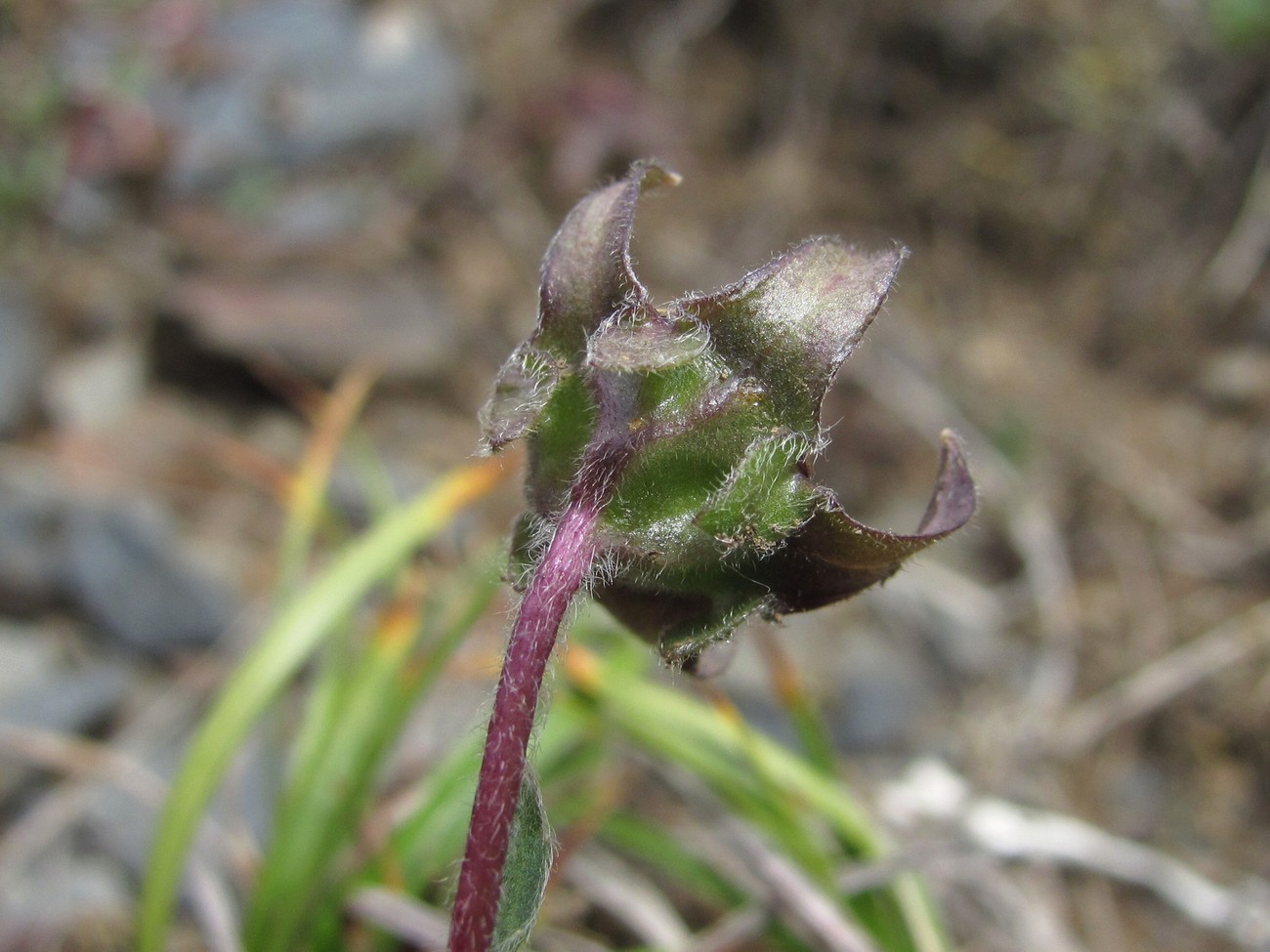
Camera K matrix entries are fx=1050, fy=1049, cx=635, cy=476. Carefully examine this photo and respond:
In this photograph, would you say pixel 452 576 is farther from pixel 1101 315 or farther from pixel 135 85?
pixel 1101 315

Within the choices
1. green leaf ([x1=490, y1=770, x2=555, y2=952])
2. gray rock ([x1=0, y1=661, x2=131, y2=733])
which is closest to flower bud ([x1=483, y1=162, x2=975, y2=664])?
green leaf ([x1=490, y1=770, x2=555, y2=952])

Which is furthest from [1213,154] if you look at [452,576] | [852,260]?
[852,260]

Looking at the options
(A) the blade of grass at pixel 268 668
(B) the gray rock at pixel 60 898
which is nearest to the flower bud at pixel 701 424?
(A) the blade of grass at pixel 268 668

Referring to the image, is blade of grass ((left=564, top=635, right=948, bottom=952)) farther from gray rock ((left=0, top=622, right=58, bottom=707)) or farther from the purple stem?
gray rock ((left=0, top=622, right=58, bottom=707))

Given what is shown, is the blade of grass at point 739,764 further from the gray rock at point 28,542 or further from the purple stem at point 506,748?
the gray rock at point 28,542

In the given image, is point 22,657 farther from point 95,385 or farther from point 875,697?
point 875,697

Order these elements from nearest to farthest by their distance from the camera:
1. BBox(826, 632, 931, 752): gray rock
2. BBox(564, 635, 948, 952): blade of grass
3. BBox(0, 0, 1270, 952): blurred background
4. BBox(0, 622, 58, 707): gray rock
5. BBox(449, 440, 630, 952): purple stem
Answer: BBox(449, 440, 630, 952): purple stem, BBox(564, 635, 948, 952): blade of grass, BBox(0, 622, 58, 707): gray rock, BBox(0, 0, 1270, 952): blurred background, BBox(826, 632, 931, 752): gray rock
